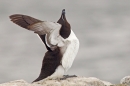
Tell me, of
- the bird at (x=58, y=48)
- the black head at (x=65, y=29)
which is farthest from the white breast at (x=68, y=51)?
the black head at (x=65, y=29)

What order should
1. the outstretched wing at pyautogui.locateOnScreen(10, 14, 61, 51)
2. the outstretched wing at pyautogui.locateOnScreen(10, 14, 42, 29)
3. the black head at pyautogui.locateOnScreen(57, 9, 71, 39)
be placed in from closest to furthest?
the outstretched wing at pyautogui.locateOnScreen(10, 14, 61, 51)
the black head at pyautogui.locateOnScreen(57, 9, 71, 39)
the outstretched wing at pyautogui.locateOnScreen(10, 14, 42, 29)

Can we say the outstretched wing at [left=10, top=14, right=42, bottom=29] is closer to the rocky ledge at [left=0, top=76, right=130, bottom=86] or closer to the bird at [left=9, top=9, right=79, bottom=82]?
the bird at [left=9, top=9, right=79, bottom=82]

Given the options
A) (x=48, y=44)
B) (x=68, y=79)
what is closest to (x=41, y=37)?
(x=48, y=44)

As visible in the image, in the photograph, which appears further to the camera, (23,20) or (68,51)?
(23,20)

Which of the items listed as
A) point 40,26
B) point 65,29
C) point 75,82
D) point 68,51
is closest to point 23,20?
point 40,26

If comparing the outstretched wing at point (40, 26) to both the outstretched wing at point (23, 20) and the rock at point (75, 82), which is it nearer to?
the outstretched wing at point (23, 20)

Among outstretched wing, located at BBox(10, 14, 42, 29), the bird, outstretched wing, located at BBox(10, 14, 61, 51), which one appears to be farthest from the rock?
outstretched wing, located at BBox(10, 14, 42, 29)

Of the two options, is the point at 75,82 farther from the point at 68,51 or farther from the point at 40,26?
the point at 40,26

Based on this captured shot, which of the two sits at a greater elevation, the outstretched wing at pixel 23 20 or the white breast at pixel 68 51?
the outstretched wing at pixel 23 20

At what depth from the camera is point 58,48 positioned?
1758 cm

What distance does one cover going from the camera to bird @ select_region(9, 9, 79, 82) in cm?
1734

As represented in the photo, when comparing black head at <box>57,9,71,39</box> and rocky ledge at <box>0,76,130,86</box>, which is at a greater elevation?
black head at <box>57,9,71,39</box>

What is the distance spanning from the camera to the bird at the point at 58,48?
17344 mm

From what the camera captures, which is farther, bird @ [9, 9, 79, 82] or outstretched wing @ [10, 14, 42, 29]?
outstretched wing @ [10, 14, 42, 29]
